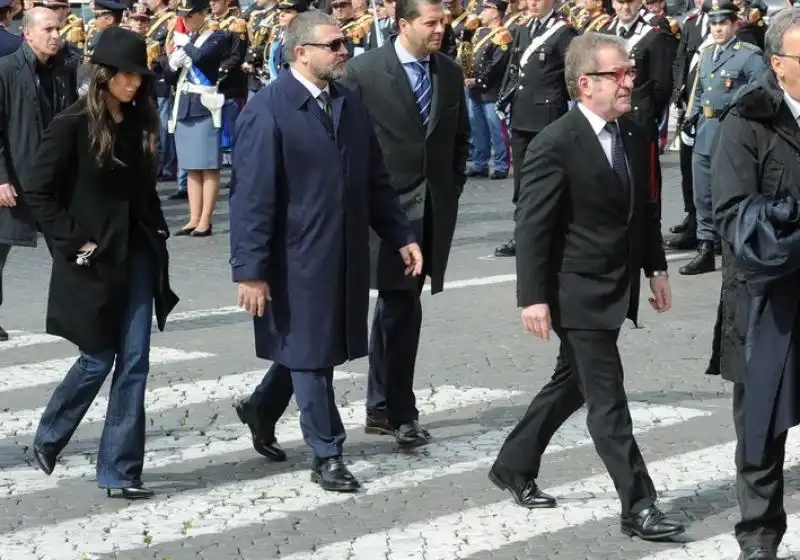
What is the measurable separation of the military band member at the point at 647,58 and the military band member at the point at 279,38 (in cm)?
376

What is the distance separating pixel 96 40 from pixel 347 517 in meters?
2.27

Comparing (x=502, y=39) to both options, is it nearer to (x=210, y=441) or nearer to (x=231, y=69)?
(x=231, y=69)

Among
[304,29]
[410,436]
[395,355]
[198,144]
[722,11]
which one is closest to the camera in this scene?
[304,29]

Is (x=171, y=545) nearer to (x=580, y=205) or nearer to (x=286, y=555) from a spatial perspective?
(x=286, y=555)

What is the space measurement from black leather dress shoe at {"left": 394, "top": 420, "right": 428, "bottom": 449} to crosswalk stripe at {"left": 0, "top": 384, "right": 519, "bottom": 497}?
0.45 metres

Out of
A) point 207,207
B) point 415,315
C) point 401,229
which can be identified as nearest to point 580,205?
point 401,229

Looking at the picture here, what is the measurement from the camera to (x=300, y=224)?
7859mm

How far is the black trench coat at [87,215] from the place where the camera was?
7.81m

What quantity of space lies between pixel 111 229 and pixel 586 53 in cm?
216

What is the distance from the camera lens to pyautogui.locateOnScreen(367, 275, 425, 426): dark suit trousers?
348 inches

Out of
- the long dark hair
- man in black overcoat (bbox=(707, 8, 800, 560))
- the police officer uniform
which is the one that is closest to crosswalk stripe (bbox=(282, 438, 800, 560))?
man in black overcoat (bbox=(707, 8, 800, 560))

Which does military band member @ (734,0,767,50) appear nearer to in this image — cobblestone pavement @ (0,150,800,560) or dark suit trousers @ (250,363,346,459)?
cobblestone pavement @ (0,150,800,560)

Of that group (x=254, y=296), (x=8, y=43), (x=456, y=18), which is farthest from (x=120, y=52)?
(x=456, y=18)

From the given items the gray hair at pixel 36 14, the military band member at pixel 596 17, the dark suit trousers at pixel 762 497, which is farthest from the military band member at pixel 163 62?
the dark suit trousers at pixel 762 497
